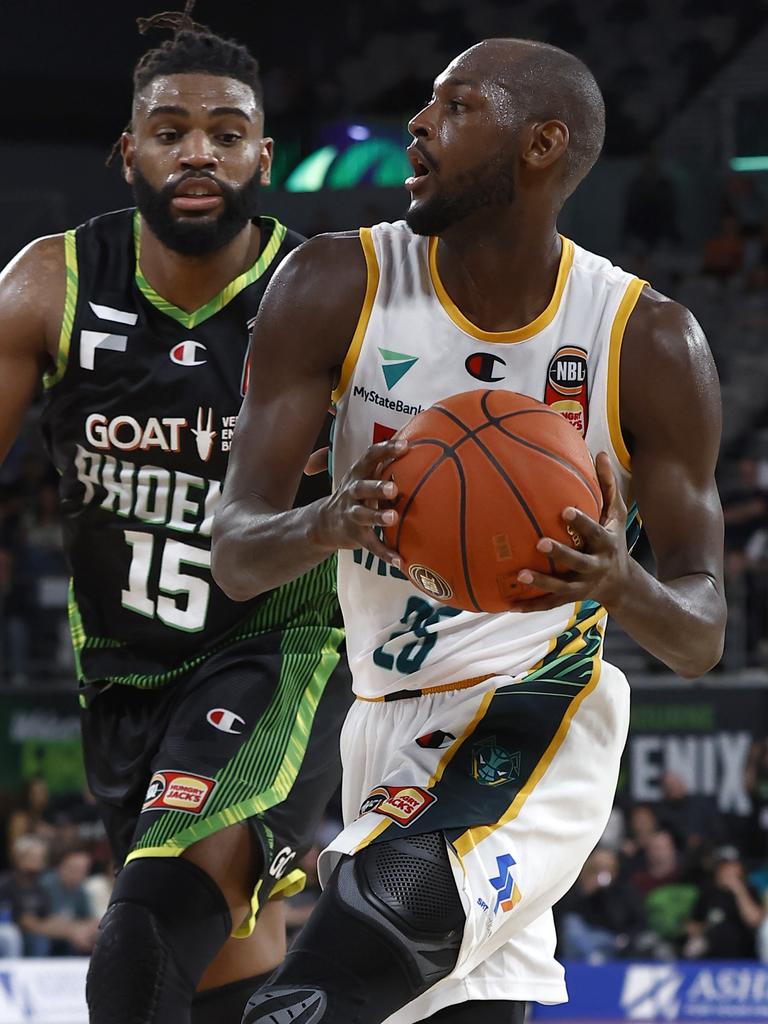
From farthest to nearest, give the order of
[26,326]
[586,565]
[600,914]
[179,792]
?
1. [600,914]
2. [26,326]
3. [179,792]
4. [586,565]

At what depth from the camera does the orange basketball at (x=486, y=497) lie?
7.81 ft

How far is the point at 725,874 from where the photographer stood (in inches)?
355

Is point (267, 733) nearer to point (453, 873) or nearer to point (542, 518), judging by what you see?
point (453, 873)

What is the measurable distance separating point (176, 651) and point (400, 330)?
1123 mm

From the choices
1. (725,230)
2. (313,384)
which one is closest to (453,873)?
(313,384)

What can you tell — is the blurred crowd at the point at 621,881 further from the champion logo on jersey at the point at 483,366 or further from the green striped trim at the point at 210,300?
the champion logo on jersey at the point at 483,366

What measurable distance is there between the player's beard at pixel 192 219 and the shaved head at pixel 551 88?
3.01ft

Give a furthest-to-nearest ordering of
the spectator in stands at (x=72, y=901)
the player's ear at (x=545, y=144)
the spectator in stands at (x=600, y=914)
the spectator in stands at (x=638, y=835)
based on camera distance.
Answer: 1. the spectator in stands at (x=638, y=835)
2. the spectator in stands at (x=600, y=914)
3. the spectator in stands at (x=72, y=901)
4. the player's ear at (x=545, y=144)

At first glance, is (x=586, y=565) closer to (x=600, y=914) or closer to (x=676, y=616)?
(x=676, y=616)

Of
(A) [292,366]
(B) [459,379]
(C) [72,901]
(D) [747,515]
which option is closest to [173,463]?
(A) [292,366]

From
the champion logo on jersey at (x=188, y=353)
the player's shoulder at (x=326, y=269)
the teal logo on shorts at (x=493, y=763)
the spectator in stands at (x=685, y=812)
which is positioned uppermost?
the player's shoulder at (x=326, y=269)

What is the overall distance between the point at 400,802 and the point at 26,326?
5.09 feet

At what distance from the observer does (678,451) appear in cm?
287

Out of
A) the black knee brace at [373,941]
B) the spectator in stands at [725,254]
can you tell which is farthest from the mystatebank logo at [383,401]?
the spectator in stands at [725,254]
